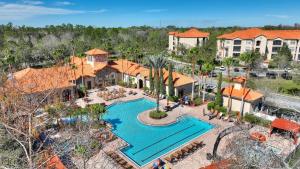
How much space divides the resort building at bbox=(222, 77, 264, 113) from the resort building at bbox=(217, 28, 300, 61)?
45.9m

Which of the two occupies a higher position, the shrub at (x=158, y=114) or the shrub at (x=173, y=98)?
the shrub at (x=173, y=98)

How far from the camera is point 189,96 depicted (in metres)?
41.3

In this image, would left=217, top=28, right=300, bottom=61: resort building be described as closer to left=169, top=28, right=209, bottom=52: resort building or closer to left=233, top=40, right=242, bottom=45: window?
left=233, top=40, right=242, bottom=45: window

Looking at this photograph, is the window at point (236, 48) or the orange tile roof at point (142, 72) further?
the window at point (236, 48)

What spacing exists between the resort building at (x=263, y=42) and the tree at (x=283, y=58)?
2547 millimetres

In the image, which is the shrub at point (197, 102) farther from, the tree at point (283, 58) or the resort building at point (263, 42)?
the resort building at point (263, 42)

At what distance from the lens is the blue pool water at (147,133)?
82.5 ft

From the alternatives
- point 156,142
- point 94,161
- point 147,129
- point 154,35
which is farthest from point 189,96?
point 154,35

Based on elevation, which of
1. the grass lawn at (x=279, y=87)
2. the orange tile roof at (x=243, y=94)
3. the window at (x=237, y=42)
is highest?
the window at (x=237, y=42)

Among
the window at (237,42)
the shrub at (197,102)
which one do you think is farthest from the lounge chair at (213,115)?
the window at (237,42)

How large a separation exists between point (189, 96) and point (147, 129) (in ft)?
43.9

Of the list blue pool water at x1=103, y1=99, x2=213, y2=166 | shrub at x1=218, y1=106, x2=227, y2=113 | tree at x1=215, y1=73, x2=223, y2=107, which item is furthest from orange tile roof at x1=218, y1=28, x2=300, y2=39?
blue pool water at x1=103, y1=99, x2=213, y2=166

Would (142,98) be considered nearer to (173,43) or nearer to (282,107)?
(282,107)

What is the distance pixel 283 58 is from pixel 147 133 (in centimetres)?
4968
